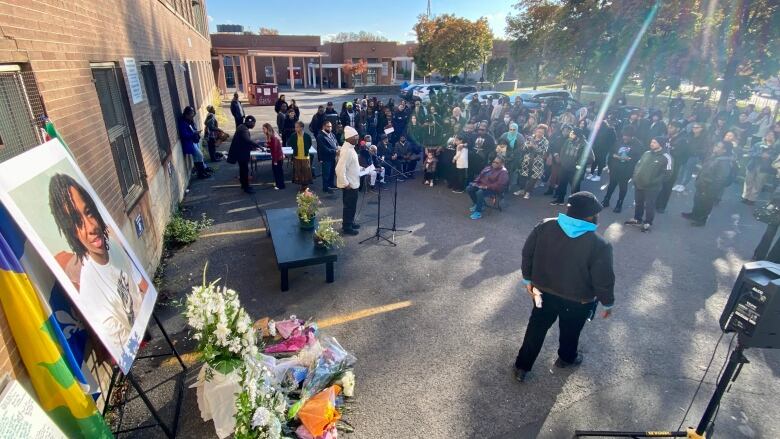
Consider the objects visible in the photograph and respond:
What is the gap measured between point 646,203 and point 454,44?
29.7 m

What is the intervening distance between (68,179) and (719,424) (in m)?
5.88

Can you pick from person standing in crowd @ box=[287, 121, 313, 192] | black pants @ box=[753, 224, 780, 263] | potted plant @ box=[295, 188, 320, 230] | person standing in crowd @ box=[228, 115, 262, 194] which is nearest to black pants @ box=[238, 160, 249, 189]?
person standing in crowd @ box=[228, 115, 262, 194]

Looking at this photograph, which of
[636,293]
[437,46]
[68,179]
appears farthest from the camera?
[437,46]

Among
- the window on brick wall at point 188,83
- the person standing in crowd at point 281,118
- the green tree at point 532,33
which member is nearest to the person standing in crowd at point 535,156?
the person standing in crowd at point 281,118

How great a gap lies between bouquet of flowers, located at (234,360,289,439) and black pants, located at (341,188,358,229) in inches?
169

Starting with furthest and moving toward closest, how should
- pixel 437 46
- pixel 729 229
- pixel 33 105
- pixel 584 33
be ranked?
pixel 437 46 < pixel 584 33 < pixel 729 229 < pixel 33 105

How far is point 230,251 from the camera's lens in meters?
6.59

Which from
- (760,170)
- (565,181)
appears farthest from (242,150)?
(760,170)

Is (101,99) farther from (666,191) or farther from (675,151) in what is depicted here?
(675,151)

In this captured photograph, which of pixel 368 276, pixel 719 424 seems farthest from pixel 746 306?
pixel 368 276

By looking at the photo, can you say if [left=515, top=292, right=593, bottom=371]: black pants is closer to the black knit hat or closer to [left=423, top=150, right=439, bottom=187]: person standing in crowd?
the black knit hat

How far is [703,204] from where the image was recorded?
789 cm

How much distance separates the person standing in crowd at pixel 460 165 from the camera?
9.52 m

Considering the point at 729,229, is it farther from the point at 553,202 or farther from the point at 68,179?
the point at 68,179
